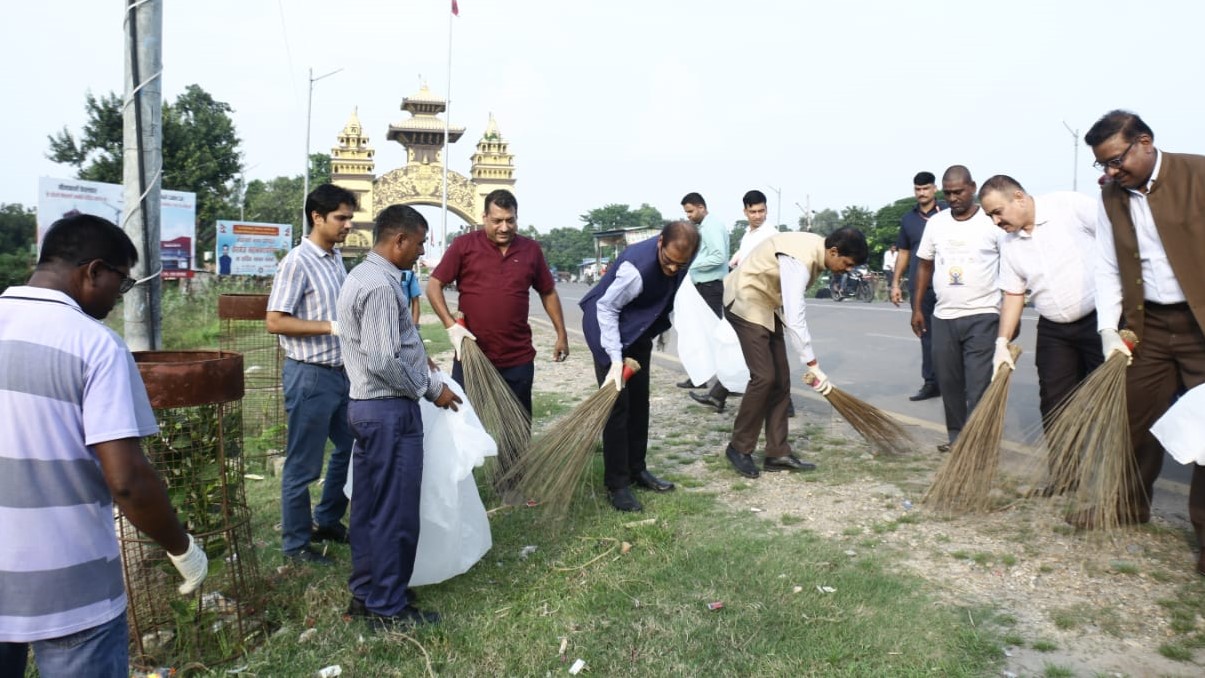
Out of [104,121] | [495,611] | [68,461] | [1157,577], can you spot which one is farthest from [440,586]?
[104,121]

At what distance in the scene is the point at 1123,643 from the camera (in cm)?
251

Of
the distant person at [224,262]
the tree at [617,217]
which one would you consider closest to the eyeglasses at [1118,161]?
the distant person at [224,262]

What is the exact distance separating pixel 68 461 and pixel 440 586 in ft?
5.83

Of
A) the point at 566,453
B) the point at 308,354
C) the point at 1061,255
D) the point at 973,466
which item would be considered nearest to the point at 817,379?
the point at 973,466

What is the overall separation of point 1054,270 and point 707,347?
2.29 m

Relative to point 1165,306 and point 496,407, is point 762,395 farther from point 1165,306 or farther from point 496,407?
point 1165,306

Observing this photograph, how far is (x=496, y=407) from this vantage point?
414 cm

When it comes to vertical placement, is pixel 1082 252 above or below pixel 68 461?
above

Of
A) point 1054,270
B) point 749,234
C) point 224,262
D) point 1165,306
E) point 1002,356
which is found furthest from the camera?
point 224,262

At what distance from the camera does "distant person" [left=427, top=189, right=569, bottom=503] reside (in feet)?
13.7

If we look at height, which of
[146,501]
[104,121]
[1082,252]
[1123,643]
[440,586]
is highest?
[104,121]

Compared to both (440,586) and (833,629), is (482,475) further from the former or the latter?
(833,629)

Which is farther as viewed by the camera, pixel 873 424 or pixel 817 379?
pixel 873 424

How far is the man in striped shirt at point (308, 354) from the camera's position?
11.0ft
